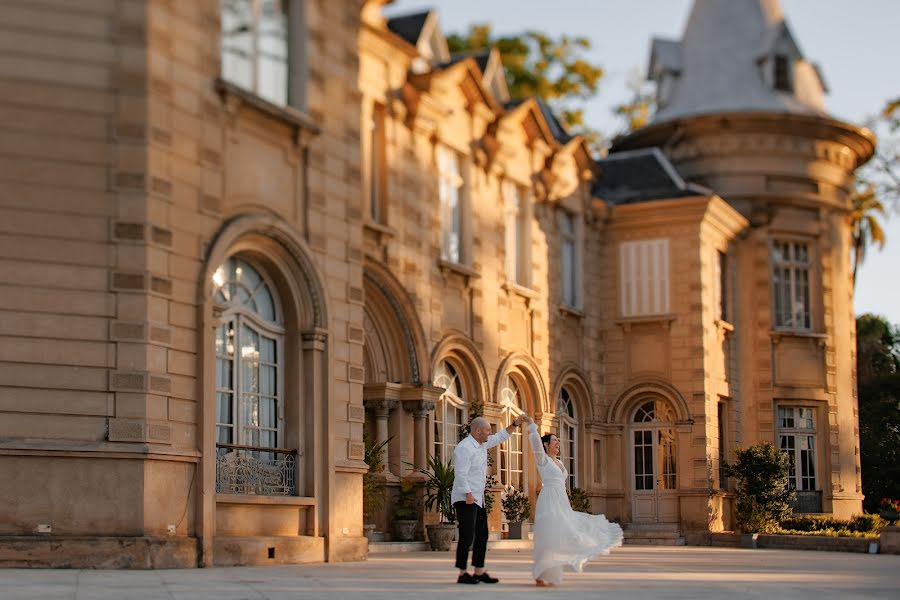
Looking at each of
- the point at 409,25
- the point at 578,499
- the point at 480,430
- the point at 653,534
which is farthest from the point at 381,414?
the point at 480,430

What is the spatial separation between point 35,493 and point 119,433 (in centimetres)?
94

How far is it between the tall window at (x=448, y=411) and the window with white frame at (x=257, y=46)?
25.6 ft

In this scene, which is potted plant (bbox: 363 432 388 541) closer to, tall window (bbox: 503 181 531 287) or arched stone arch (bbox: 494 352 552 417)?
arched stone arch (bbox: 494 352 552 417)

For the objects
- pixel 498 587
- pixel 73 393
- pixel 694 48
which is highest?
pixel 694 48

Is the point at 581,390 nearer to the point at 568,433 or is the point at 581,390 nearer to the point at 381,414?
the point at 568,433

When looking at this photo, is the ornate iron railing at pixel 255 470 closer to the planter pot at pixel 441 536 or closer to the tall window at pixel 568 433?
the planter pot at pixel 441 536

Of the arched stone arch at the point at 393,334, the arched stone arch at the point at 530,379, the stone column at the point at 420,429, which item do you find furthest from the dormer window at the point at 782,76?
the stone column at the point at 420,429

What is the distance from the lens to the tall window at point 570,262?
30.6 metres

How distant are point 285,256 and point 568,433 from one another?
1420 cm

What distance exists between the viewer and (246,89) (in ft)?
54.6

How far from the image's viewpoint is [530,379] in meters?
28.0

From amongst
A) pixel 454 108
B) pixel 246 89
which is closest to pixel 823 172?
pixel 454 108

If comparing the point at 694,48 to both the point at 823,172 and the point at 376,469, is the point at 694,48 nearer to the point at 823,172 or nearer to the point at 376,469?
the point at 823,172

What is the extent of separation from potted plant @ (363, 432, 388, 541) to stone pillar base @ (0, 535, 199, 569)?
23.1 ft
